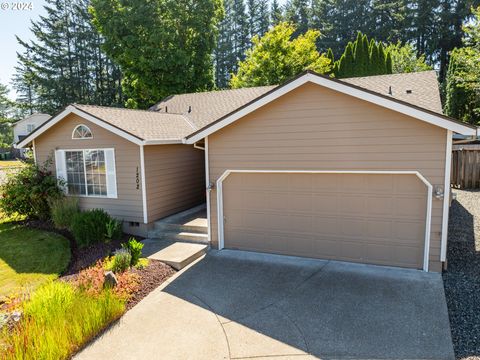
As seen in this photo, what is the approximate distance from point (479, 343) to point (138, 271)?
5.89 metres

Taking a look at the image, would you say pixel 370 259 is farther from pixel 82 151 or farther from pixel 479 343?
pixel 82 151

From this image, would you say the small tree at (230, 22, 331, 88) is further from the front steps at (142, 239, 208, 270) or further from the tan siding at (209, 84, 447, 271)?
the front steps at (142, 239, 208, 270)

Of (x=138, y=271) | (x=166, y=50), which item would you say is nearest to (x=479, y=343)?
(x=138, y=271)

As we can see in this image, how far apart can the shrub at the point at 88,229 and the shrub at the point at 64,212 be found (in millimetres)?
1590

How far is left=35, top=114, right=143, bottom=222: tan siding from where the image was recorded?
398 inches

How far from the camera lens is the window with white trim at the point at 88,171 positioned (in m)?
10.5

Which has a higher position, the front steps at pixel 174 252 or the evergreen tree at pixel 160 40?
the evergreen tree at pixel 160 40

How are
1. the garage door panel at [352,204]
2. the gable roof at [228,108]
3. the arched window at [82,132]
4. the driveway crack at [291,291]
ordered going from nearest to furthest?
the driveway crack at [291,291], the gable roof at [228,108], the garage door panel at [352,204], the arched window at [82,132]

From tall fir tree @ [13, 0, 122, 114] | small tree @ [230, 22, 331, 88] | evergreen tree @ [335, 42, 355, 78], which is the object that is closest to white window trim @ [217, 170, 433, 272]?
small tree @ [230, 22, 331, 88]

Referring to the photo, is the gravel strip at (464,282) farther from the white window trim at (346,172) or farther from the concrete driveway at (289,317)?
the white window trim at (346,172)

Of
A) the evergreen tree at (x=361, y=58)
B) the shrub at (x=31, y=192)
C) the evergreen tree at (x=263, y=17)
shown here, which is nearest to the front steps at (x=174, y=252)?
the shrub at (x=31, y=192)

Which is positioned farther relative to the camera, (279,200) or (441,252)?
(279,200)

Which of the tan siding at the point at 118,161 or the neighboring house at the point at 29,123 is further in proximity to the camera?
the neighboring house at the point at 29,123

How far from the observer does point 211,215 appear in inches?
352
